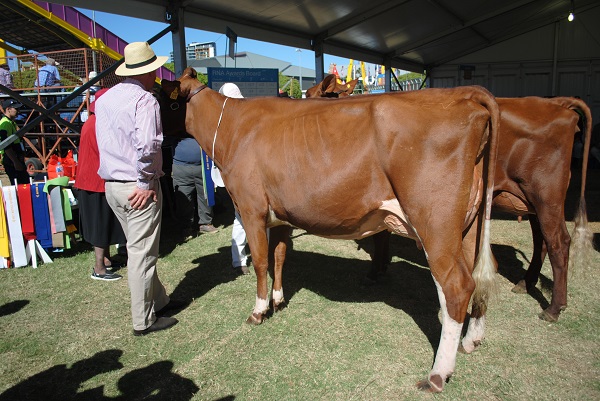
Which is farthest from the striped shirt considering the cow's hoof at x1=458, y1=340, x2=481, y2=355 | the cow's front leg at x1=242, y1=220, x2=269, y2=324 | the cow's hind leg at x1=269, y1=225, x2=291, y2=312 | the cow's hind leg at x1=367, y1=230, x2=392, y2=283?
the cow's hoof at x1=458, y1=340, x2=481, y2=355

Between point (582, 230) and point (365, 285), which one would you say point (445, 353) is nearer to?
point (365, 285)

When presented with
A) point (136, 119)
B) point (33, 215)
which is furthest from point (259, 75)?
point (136, 119)

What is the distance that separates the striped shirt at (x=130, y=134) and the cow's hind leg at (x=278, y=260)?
4.39 ft

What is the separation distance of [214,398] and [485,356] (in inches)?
79.7

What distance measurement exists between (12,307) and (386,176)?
12.8 feet

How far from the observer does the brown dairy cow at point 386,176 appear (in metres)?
2.79

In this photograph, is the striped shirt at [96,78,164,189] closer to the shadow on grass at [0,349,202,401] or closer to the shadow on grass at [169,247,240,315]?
the shadow on grass at [0,349,202,401]

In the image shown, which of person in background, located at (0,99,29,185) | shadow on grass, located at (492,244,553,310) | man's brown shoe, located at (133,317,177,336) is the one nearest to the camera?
man's brown shoe, located at (133,317,177,336)

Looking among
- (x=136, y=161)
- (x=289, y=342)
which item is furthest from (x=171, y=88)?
(x=289, y=342)

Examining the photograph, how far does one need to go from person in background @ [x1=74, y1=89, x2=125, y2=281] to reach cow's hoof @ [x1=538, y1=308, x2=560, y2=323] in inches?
175

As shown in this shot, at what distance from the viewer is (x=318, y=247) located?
6141 millimetres

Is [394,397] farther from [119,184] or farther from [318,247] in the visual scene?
[318,247]

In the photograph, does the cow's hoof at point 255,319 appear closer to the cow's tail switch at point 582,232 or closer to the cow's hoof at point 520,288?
Result: the cow's hoof at point 520,288

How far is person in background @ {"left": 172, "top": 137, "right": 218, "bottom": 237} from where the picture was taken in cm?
658
